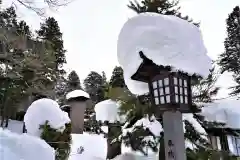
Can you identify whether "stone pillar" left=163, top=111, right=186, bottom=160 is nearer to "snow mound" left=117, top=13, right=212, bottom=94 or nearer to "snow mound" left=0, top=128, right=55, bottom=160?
"snow mound" left=117, top=13, right=212, bottom=94

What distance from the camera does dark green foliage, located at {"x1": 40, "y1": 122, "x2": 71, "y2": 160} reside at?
4.84 metres

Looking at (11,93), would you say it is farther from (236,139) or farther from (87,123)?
(236,139)

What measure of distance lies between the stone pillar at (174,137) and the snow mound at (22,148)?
4.41ft

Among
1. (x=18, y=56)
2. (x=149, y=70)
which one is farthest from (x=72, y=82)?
(x=149, y=70)

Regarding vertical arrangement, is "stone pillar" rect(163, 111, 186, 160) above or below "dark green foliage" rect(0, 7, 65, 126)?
below

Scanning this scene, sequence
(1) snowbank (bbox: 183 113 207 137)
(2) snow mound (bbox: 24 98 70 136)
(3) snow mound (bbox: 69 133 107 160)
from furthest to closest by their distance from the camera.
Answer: (3) snow mound (bbox: 69 133 107 160) → (2) snow mound (bbox: 24 98 70 136) → (1) snowbank (bbox: 183 113 207 137)

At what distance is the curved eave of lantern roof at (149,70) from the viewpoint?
2898mm

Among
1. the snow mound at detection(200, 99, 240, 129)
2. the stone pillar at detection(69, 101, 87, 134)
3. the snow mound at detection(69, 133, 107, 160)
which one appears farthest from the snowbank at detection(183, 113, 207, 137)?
the stone pillar at detection(69, 101, 87, 134)

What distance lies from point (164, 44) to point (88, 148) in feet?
23.6

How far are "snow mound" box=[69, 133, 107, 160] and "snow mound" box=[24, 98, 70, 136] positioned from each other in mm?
2339

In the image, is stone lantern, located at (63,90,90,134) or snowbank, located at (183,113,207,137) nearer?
snowbank, located at (183,113,207,137)

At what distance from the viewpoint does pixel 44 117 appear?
527cm

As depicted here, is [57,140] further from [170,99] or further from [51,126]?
[170,99]

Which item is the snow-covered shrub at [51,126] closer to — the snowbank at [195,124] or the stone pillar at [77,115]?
the snowbank at [195,124]
